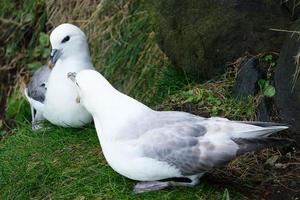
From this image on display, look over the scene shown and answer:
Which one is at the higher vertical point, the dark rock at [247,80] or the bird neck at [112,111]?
the dark rock at [247,80]

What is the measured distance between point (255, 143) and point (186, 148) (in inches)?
13.9

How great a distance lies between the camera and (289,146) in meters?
4.29

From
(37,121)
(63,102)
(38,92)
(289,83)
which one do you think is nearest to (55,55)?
(63,102)

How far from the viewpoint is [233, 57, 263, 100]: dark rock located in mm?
4688

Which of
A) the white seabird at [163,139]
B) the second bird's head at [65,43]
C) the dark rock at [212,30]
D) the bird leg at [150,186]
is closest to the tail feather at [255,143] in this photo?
the white seabird at [163,139]

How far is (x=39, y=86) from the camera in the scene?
5.45 metres

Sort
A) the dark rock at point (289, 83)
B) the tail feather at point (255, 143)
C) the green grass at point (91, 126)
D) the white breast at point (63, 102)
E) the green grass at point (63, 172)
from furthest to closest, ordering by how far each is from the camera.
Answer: the white breast at point (63, 102), the green grass at point (91, 126), the green grass at point (63, 172), the dark rock at point (289, 83), the tail feather at point (255, 143)

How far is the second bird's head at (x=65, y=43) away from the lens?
501 centimetres

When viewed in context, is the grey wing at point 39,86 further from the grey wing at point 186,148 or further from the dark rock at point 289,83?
the dark rock at point 289,83

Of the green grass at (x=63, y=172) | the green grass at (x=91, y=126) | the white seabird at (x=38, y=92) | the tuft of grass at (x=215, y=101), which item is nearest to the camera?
the green grass at (x=63, y=172)

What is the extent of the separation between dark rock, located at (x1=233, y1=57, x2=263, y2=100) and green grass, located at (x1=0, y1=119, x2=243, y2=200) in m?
0.81

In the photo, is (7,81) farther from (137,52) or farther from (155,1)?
(155,1)

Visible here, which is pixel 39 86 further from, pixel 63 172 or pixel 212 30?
pixel 212 30

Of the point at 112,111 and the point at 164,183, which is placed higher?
the point at 112,111
